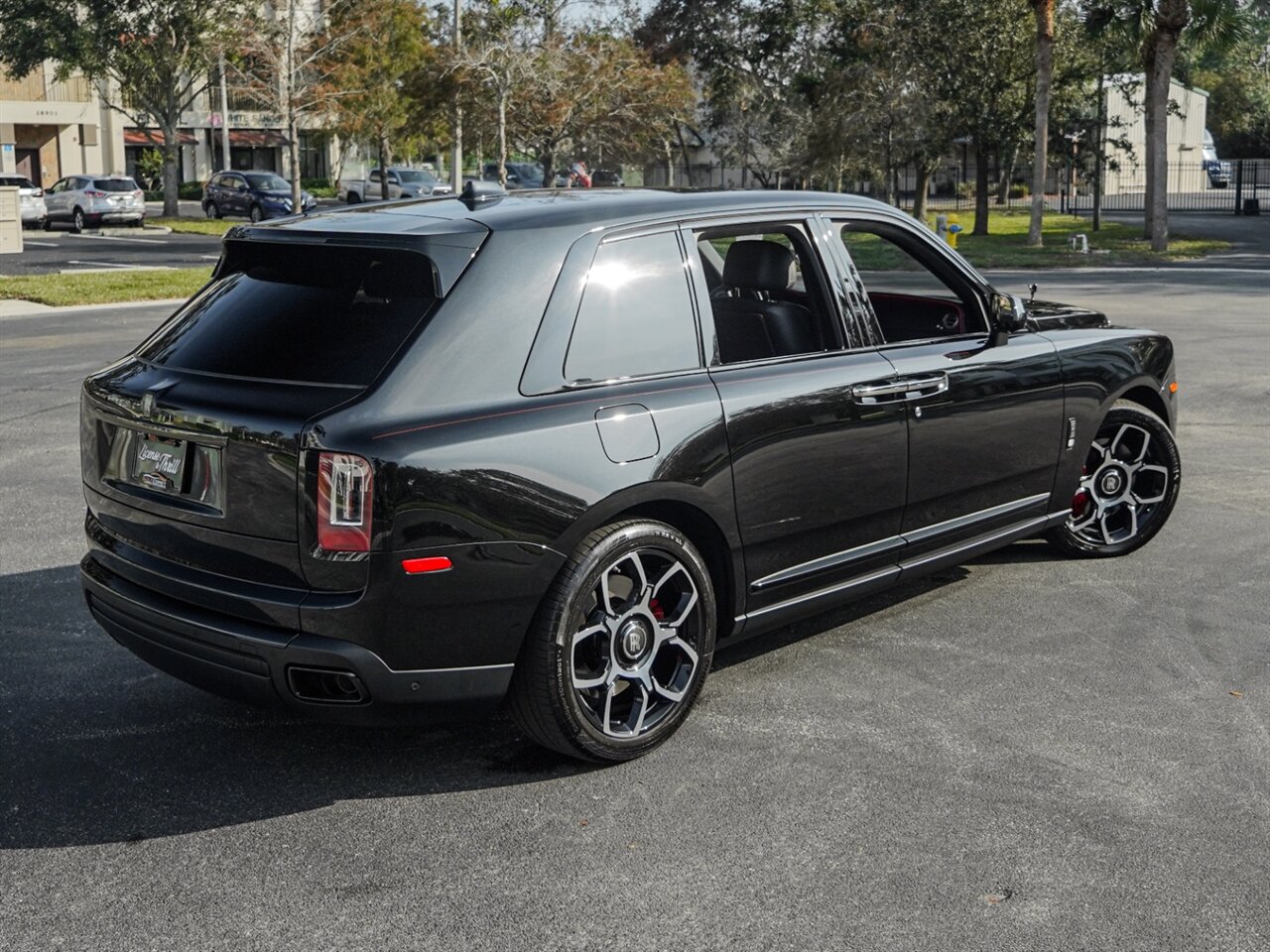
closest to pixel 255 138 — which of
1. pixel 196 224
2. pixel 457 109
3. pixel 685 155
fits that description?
pixel 685 155

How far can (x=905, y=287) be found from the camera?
6.32 meters

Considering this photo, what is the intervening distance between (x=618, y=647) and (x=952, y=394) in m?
1.84

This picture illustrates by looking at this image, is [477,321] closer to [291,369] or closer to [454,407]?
[454,407]

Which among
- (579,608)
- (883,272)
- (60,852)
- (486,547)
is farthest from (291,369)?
(883,272)

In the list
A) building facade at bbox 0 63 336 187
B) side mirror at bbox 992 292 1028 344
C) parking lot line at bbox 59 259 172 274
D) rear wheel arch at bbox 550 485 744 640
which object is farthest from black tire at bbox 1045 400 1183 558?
building facade at bbox 0 63 336 187

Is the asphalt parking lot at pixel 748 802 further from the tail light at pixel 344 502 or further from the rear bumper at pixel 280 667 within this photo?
the tail light at pixel 344 502

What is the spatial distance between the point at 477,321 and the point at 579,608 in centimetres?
89

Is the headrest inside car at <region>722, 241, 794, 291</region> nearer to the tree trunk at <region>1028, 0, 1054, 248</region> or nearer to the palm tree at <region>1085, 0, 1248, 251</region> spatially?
the palm tree at <region>1085, 0, 1248, 251</region>

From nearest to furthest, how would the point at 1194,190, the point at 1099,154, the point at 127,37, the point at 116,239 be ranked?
1. the point at 1099,154
2. the point at 116,239
3. the point at 127,37
4. the point at 1194,190

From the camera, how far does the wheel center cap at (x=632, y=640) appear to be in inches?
Answer: 178

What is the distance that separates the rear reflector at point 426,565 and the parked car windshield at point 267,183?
46.1 meters

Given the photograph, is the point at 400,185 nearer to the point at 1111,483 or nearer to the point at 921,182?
the point at 921,182

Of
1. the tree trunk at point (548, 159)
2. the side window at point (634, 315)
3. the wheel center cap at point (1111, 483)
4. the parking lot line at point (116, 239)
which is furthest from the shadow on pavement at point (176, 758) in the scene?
the tree trunk at point (548, 159)

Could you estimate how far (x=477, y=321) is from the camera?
424 cm
